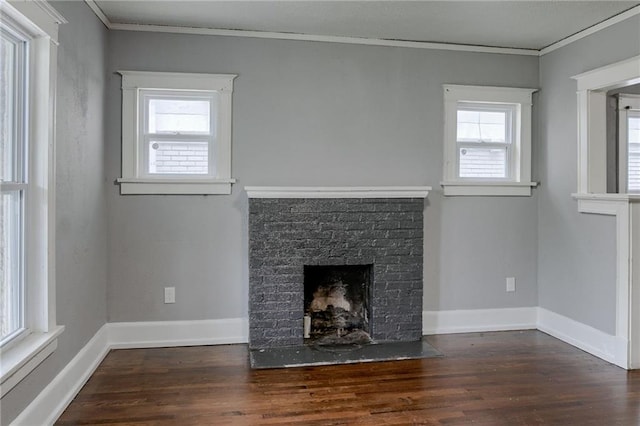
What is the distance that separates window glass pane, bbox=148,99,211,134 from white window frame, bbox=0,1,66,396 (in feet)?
4.09

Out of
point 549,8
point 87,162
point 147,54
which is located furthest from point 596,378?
point 147,54

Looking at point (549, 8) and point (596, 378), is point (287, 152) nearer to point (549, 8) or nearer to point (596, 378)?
point (549, 8)

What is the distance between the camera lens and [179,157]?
3.60 metres

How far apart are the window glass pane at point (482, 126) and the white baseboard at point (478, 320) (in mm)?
1501

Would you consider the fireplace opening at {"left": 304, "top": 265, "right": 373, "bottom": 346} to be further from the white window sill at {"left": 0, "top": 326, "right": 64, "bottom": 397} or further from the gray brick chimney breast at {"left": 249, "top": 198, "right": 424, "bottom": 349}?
the white window sill at {"left": 0, "top": 326, "right": 64, "bottom": 397}

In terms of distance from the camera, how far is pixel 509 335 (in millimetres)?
3900

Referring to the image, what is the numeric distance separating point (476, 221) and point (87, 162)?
10.1 feet

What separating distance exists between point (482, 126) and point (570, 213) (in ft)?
3.34

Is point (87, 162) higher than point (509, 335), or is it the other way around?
point (87, 162)

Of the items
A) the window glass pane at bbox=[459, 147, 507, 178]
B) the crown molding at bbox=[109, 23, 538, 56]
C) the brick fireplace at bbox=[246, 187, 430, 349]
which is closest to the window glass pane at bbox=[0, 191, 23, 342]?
the brick fireplace at bbox=[246, 187, 430, 349]

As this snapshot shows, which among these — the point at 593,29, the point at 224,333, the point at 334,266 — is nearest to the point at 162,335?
A: the point at 224,333

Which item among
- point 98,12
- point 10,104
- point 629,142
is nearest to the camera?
point 10,104

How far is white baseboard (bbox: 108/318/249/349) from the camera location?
354 centimetres

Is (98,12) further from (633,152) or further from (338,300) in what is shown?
(633,152)
